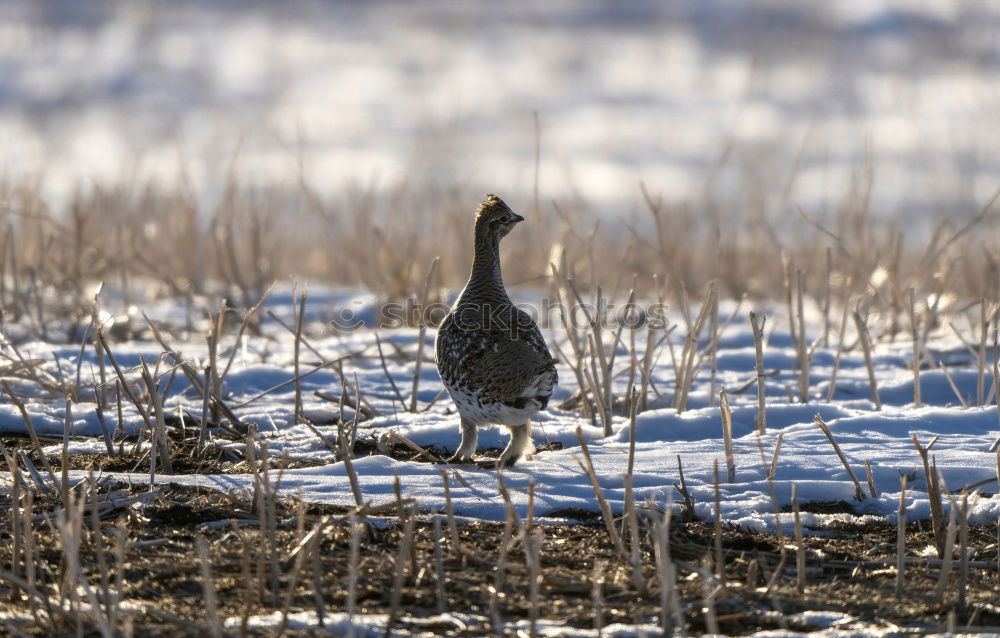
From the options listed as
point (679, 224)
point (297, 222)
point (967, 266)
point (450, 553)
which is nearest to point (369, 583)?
point (450, 553)

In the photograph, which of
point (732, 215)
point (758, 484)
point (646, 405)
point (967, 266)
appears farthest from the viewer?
point (732, 215)

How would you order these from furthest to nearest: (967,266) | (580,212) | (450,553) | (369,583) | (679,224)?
1. (679,224)
2. (967,266)
3. (580,212)
4. (450,553)
5. (369,583)

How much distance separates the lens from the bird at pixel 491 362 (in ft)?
14.1

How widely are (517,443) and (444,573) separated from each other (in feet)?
5.13

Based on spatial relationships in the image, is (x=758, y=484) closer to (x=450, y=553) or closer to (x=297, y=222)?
(x=450, y=553)

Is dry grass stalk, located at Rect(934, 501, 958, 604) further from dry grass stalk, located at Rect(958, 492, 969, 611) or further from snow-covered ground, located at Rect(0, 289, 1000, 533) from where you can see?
snow-covered ground, located at Rect(0, 289, 1000, 533)

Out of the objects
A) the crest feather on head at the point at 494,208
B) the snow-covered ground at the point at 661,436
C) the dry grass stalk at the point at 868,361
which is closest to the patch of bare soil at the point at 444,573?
the snow-covered ground at the point at 661,436

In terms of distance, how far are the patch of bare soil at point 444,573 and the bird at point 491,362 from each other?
91cm

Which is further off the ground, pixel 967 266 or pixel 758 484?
pixel 967 266

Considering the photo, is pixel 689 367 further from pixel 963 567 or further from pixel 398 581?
pixel 398 581

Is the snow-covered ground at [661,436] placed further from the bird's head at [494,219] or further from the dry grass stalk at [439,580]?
the bird's head at [494,219]

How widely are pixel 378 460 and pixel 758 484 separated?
1.37 m

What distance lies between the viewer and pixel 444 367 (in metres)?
4.63

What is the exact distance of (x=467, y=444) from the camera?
4.55m
